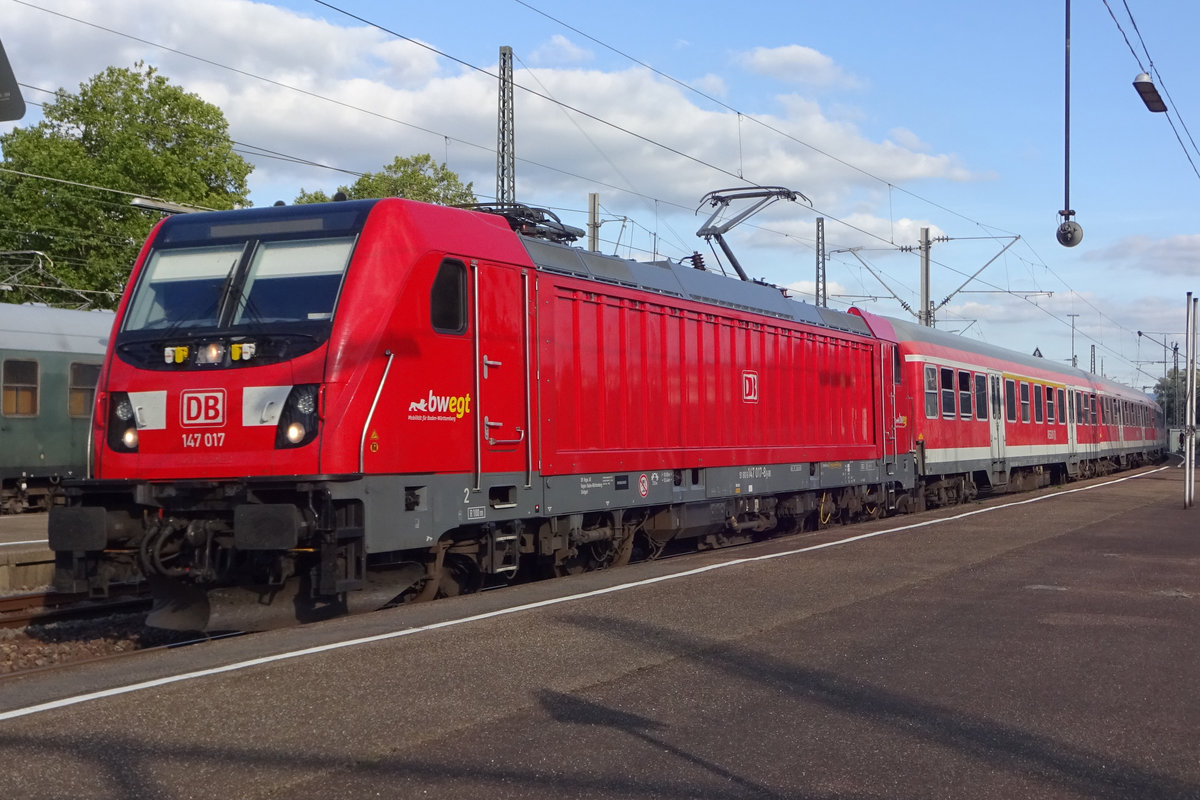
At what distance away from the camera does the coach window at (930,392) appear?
Answer: 22.2 meters

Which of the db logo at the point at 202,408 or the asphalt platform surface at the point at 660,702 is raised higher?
the db logo at the point at 202,408

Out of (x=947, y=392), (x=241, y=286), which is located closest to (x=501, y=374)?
(x=241, y=286)

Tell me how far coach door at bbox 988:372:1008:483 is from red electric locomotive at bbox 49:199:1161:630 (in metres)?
15.6

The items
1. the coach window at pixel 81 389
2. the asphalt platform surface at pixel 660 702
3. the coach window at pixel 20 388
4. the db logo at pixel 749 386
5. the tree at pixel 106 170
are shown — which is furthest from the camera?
the tree at pixel 106 170

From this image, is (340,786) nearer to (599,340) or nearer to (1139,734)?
(1139,734)

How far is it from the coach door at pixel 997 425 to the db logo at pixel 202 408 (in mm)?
20796

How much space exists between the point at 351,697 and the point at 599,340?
6.40 m

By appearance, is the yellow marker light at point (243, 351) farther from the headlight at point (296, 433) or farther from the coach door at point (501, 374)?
the coach door at point (501, 374)

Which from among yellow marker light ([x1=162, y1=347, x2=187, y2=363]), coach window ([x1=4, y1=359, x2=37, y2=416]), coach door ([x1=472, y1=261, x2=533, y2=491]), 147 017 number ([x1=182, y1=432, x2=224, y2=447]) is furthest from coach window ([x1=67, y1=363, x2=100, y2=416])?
147 017 number ([x1=182, y1=432, x2=224, y2=447])

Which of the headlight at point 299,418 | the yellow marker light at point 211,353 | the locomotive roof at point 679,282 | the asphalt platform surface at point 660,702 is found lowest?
the asphalt platform surface at point 660,702

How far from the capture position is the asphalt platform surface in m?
5.14

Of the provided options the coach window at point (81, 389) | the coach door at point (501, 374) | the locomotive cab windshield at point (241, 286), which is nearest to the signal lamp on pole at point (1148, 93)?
the coach door at point (501, 374)

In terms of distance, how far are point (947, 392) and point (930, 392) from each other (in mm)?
1160

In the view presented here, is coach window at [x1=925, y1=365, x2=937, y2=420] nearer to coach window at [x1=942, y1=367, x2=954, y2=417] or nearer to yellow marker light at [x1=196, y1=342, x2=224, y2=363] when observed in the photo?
coach window at [x1=942, y1=367, x2=954, y2=417]
